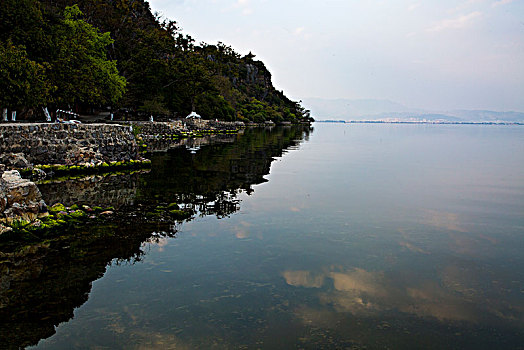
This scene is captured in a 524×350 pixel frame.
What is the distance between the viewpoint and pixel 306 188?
24828 millimetres

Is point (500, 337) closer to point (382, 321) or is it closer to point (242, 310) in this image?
point (382, 321)

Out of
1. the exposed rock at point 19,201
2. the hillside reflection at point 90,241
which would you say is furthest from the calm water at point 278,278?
the exposed rock at point 19,201

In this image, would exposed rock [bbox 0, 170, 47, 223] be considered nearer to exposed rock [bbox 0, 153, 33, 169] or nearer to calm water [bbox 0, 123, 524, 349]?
calm water [bbox 0, 123, 524, 349]

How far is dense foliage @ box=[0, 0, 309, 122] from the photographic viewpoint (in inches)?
1181

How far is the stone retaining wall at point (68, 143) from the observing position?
985 inches

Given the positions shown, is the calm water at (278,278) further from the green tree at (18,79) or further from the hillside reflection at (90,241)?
the green tree at (18,79)

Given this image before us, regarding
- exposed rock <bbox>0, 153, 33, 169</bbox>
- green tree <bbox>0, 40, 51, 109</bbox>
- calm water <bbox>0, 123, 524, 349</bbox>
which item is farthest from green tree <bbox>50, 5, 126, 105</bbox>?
calm water <bbox>0, 123, 524, 349</bbox>

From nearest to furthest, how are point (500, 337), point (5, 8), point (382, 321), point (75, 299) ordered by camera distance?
1. point (500, 337)
2. point (382, 321)
3. point (75, 299)
4. point (5, 8)

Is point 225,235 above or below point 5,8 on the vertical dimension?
below

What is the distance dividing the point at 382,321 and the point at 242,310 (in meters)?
3.37

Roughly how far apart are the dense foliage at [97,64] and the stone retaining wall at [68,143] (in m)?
4.57

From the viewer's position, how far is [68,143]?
2745 cm

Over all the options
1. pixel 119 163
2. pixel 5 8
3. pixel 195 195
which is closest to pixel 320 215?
pixel 195 195

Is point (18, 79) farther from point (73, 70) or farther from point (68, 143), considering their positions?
point (73, 70)
